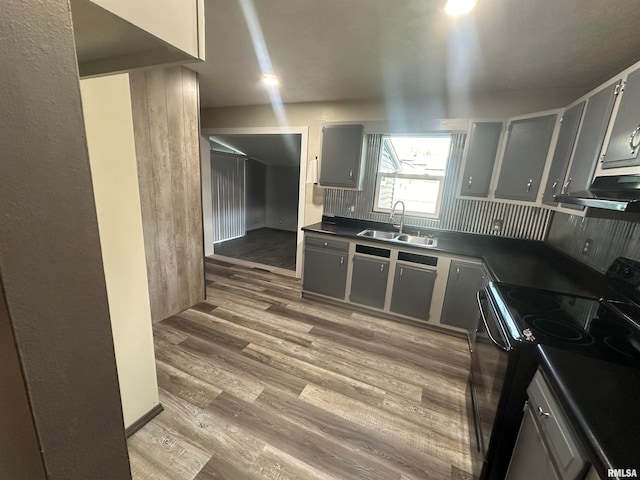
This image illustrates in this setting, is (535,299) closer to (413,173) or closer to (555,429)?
(555,429)

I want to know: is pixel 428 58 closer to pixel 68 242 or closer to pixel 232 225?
pixel 68 242

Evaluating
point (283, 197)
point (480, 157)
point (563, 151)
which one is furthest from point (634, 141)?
point (283, 197)

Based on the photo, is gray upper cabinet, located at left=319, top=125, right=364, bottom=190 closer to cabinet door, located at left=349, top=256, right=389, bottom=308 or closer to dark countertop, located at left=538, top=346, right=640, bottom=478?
cabinet door, located at left=349, top=256, right=389, bottom=308

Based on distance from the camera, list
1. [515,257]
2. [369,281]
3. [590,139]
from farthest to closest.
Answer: [369,281] < [515,257] < [590,139]

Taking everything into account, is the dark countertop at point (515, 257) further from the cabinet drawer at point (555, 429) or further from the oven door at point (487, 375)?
the cabinet drawer at point (555, 429)

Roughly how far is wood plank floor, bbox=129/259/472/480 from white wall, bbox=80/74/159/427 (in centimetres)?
34

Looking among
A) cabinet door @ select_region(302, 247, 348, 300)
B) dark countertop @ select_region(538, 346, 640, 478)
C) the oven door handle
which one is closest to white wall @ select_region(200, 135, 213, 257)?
cabinet door @ select_region(302, 247, 348, 300)

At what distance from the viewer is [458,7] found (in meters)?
1.40

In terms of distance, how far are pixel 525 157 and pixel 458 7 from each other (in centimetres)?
148

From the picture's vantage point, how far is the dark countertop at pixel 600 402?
65 centimetres

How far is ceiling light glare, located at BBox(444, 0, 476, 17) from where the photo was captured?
136cm

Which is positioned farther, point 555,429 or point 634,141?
point 634,141

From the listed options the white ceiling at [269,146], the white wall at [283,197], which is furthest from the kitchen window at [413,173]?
the white wall at [283,197]

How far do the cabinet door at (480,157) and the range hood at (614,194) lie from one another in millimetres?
971
